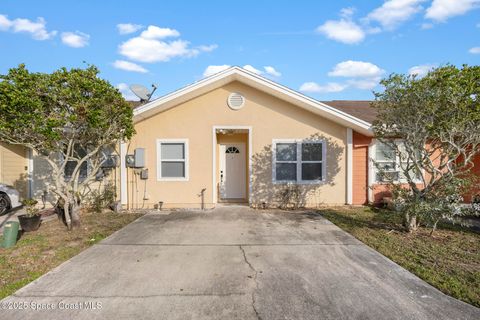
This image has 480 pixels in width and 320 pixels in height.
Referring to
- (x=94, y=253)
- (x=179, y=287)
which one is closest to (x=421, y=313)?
(x=179, y=287)

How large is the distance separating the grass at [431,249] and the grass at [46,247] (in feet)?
20.1

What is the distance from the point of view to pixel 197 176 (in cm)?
930

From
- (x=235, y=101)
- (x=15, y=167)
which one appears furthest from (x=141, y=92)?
(x=15, y=167)

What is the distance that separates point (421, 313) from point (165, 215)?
23.1 feet

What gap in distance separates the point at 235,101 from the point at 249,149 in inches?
69.8

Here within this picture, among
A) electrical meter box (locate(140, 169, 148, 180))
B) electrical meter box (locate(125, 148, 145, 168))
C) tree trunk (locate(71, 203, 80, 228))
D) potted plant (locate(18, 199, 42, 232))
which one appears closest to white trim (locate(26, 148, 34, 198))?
potted plant (locate(18, 199, 42, 232))

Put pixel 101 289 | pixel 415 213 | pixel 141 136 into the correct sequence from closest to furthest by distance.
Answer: pixel 101 289
pixel 415 213
pixel 141 136

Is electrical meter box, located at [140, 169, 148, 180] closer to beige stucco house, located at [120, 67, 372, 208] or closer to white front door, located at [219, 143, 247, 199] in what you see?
beige stucco house, located at [120, 67, 372, 208]

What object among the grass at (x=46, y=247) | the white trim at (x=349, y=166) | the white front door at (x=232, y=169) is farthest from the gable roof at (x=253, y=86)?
the grass at (x=46, y=247)

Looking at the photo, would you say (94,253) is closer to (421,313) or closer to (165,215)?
(165,215)

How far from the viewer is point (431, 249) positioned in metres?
5.34

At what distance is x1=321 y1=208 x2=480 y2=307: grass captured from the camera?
3951mm

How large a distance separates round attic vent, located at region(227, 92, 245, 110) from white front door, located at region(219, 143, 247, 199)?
1740 millimetres

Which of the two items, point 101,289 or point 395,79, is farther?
point 395,79
